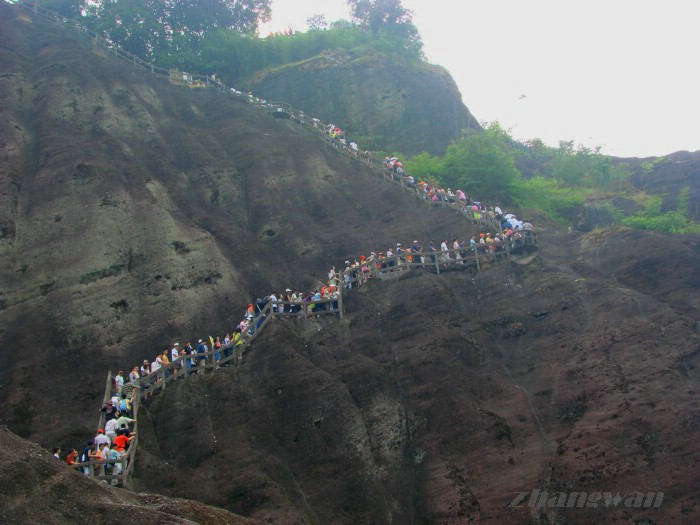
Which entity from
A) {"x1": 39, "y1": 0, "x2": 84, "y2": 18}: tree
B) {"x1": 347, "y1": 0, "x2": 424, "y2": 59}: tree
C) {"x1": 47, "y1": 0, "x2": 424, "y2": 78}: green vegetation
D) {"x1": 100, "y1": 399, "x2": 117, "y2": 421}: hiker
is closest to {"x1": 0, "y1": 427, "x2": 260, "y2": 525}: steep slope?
{"x1": 100, "y1": 399, "x2": 117, "y2": 421}: hiker

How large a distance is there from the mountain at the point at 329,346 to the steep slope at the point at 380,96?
14.3m

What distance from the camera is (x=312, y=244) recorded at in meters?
42.2

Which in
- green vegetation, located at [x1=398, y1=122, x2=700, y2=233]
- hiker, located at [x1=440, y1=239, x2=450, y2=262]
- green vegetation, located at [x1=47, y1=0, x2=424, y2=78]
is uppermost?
green vegetation, located at [x1=47, y1=0, x2=424, y2=78]

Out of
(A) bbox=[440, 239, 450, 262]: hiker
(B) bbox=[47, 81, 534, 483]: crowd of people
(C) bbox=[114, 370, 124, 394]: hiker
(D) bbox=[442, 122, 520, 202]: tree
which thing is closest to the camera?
(B) bbox=[47, 81, 534, 483]: crowd of people

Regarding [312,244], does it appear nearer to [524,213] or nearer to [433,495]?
[524,213]

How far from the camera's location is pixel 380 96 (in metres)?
63.6

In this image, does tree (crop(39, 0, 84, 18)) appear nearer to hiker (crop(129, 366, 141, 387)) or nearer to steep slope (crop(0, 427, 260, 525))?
hiker (crop(129, 366, 141, 387))

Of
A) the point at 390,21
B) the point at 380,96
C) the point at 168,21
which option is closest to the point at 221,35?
the point at 168,21

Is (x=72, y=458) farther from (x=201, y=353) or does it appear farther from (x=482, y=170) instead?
(x=482, y=170)

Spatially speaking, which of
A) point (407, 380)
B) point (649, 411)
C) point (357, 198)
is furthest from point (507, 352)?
point (357, 198)

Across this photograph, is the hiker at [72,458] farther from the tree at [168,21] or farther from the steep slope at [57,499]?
the tree at [168,21]

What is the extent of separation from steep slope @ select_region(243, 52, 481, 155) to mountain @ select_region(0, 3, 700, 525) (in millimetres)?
14299

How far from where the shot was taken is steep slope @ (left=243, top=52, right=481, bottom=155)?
60938 mm

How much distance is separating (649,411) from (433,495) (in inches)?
332
